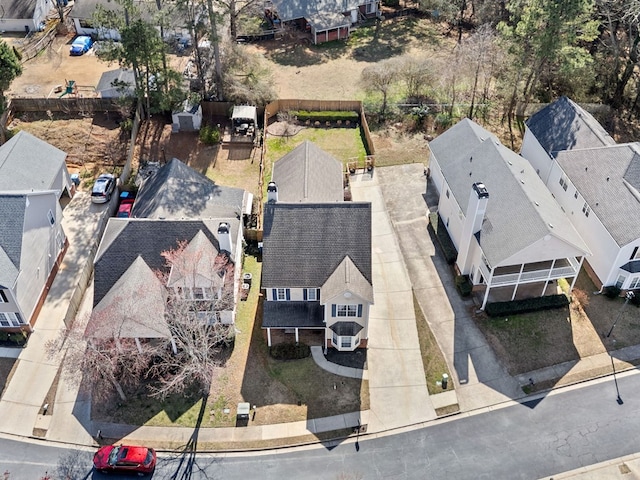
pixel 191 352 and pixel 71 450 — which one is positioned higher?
pixel 191 352

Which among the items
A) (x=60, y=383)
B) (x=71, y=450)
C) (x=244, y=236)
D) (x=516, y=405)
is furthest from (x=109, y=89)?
(x=516, y=405)

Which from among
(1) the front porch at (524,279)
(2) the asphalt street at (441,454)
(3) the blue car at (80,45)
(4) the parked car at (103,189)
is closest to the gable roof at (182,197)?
(4) the parked car at (103,189)

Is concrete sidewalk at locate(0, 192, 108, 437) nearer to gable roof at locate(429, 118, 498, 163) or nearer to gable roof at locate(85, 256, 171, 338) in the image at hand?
gable roof at locate(85, 256, 171, 338)

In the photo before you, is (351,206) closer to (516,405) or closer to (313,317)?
(313,317)

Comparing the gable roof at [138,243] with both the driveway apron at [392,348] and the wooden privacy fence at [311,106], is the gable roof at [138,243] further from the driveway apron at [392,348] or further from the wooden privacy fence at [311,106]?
the wooden privacy fence at [311,106]

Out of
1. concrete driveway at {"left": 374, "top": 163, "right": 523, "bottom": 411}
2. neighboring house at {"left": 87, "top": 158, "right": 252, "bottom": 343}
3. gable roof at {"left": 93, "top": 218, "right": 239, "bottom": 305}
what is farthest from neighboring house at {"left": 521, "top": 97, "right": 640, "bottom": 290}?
gable roof at {"left": 93, "top": 218, "right": 239, "bottom": 305}

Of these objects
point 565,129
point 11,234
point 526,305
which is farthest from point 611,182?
point 11,234
